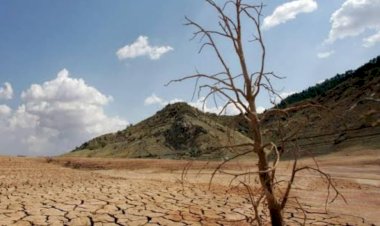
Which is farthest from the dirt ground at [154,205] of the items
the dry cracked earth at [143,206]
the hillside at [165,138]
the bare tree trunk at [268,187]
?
the hillside at [165,138]

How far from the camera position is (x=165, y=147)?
124 feet

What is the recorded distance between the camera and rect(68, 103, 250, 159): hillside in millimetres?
36266

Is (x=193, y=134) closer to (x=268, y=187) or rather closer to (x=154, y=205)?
(x=154, y=205)

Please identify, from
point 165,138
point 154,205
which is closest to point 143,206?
point 154,205

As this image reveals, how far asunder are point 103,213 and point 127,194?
1867 mm

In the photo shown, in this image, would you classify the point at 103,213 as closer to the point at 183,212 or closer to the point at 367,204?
the point at 183,212

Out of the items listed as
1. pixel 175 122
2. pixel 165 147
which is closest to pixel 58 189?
pixel 165 147

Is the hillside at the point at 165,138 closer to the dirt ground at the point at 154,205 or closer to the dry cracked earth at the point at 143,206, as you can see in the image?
the dirt ground at the point at 154,205

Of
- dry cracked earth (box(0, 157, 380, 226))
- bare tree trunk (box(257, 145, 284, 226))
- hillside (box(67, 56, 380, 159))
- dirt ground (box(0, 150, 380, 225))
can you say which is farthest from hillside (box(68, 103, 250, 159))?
bare tree trunk (box(257, 145, 284, 226))

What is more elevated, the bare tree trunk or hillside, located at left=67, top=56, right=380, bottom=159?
hillside, located at left=67, top=56, right=380, bottom=159

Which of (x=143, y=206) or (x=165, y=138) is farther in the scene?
(x=165, y=138)

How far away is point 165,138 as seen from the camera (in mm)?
39594

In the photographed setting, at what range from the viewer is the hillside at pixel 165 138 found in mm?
36266

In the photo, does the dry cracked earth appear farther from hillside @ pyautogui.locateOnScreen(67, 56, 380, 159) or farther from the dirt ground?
hillside @ pyautogui.locateOnScreen(67, 56, 380, 159)
